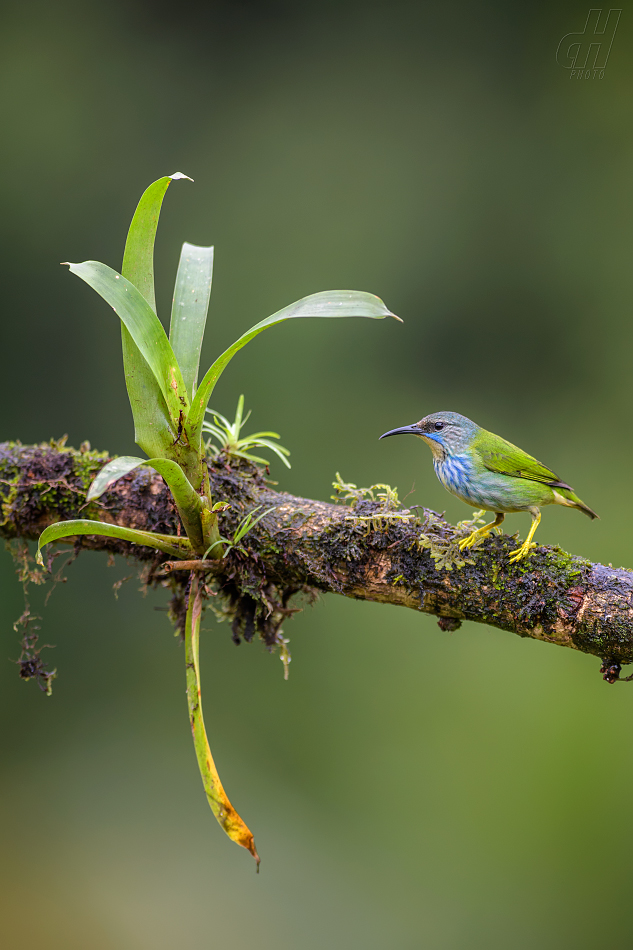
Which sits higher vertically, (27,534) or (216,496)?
(216,496)

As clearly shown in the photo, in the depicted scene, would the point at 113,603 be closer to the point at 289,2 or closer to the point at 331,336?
the point at 331,336

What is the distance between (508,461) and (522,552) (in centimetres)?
27

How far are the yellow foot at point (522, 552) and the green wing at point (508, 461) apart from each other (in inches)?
8.8

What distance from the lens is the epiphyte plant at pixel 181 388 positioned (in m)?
1.40

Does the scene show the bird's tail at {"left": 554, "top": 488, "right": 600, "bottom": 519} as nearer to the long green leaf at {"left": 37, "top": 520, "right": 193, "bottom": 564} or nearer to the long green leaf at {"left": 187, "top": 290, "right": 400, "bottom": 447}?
the long green leaf at {"left": 187, "top": 290, "right": 400, "bottom": 447}

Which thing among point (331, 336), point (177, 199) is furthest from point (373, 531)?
point (177, 199)

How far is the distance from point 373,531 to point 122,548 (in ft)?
2.22

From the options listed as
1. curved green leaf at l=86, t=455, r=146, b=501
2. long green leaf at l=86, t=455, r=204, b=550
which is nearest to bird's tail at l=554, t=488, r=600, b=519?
long green leaf at l=86, t=455, r=204, b=550

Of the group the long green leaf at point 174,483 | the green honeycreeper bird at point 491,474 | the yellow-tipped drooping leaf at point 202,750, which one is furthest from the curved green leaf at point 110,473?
the green honeycreeper bird at point 491,474

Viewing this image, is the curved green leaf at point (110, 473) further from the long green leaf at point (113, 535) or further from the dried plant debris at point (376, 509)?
the dried plant debris at point (376, 509)

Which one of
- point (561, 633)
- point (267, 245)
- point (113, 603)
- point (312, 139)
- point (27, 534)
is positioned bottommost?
point (113, 603)

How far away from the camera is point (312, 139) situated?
13.7 ft

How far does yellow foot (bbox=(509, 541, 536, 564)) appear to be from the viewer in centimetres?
152

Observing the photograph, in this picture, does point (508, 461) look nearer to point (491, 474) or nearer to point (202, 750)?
point (491, 474)
